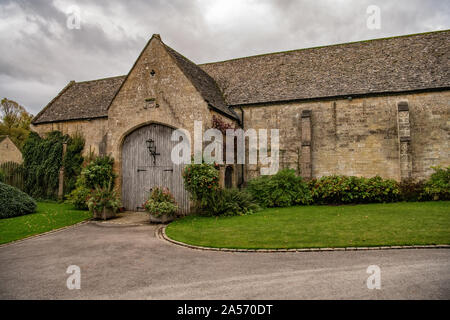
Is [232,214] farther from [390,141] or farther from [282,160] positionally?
[390,141]

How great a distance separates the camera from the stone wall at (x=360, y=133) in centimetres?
1608

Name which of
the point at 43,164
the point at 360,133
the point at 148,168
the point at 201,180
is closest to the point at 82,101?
the point at 43,164

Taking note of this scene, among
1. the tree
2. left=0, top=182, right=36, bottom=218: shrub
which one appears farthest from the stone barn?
the tree

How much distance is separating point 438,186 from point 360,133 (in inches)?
188

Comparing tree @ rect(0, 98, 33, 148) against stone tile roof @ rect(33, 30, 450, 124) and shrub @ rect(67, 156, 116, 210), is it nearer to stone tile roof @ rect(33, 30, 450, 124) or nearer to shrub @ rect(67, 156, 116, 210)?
stone tile roof @ rect(33, 30, 450, 124)

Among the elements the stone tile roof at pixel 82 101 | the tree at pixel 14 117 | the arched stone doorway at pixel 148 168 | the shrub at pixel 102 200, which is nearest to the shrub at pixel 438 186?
the arched stone doorway at pixel 148 168

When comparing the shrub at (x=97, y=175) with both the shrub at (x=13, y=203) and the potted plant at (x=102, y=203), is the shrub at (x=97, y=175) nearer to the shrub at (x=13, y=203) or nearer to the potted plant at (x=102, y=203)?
the potted plant at (x=102, y=203)

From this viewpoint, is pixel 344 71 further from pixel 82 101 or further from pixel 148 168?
pixel 82 101

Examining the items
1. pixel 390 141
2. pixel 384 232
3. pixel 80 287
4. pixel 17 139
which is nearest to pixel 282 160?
pixel 390 141

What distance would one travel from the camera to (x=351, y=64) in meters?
18.8

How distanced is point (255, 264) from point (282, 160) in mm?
12360

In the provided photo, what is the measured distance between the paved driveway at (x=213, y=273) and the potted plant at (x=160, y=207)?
11.8 ft

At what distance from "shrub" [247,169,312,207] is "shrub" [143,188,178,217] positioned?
5.26m

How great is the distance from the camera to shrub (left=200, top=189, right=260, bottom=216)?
12969 millimetres
